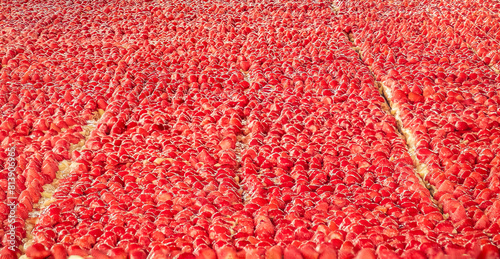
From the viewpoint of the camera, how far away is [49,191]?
1.83 meters

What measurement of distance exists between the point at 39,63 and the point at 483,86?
2656mm

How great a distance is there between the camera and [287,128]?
2.15 metres

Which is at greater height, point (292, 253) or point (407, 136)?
point (292, 253)

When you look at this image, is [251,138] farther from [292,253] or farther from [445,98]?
[445,98]

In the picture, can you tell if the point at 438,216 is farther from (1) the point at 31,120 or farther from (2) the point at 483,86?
(1) the point at 31,120

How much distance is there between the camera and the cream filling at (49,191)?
1563 millimetres

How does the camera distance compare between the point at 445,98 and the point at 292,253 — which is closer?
the point at 292,253

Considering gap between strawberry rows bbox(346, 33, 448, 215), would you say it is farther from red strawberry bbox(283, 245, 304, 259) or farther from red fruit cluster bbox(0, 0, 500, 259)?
red strawberry bbox(283, 245, 304, 259)

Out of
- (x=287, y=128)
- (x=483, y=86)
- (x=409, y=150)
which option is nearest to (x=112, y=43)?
(x=287, y=128)

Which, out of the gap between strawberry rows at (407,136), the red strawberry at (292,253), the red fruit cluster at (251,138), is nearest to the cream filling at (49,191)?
the red fruit cluster at (251,138)

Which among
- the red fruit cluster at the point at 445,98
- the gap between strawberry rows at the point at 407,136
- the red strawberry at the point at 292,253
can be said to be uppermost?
the red strawberry at the point at 292,253

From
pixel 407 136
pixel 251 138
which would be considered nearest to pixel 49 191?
pixel 251 138

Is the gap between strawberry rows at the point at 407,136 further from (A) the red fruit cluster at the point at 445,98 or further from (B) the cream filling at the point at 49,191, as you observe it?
(B) the cream filling at the point at 49,191

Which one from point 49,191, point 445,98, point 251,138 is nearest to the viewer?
point 49,191
